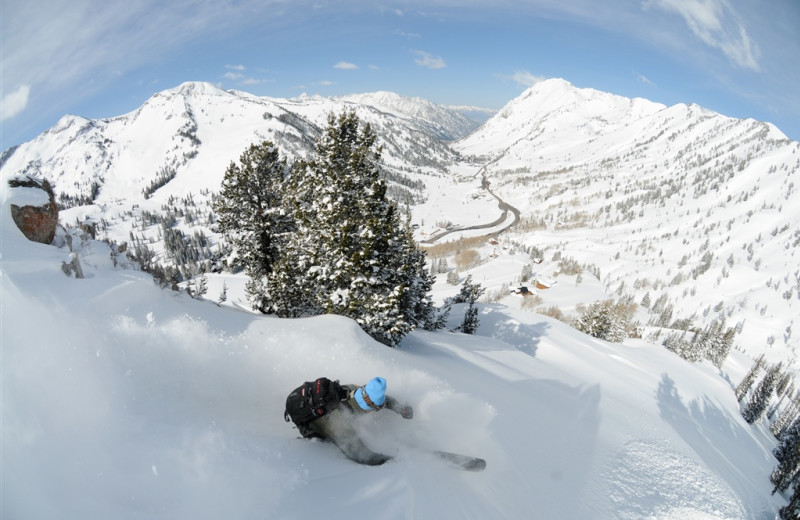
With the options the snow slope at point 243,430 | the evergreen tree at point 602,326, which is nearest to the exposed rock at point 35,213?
the snow slope at point 243,430

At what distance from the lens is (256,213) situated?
19.4 metres

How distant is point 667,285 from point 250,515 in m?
144

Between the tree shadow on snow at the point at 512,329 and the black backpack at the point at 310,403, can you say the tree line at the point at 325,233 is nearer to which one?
the black backpack at the point at 310,403

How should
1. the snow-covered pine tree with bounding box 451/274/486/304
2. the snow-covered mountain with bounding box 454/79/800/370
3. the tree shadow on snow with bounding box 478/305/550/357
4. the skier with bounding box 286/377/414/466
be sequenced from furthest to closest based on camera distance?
the snow-covered mountain with bounding box 454/79/800/370 < the snow-covered pine tree with bounding box 451/274/486/304 < the tree shadow on snow with bounding box 478/305/550/357 < the skier with bounding box 286/377/414/466

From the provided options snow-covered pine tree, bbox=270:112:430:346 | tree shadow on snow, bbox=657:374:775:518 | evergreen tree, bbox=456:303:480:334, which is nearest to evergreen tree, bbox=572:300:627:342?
tree shadow on snow, bbox=657:374:775:518

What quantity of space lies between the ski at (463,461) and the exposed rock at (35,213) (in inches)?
450

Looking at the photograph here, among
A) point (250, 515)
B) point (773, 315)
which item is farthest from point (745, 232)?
point (250, 515)

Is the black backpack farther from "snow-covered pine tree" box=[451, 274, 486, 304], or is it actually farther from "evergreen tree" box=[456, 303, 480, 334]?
"snow-covered pine tree" box=[451, 274, 486, 304]

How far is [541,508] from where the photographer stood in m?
6.89

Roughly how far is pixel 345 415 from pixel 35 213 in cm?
987

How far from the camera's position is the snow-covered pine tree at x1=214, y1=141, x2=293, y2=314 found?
19047 mm

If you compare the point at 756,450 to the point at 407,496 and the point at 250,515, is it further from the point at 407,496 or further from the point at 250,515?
the point at 250,515

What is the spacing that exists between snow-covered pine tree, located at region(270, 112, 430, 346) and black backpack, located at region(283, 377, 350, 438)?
316 inches

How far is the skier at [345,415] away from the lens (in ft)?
21.7
